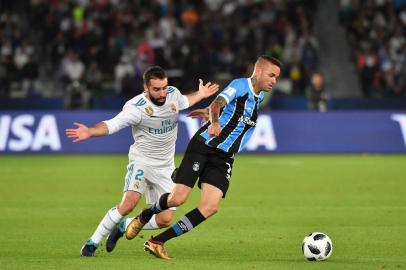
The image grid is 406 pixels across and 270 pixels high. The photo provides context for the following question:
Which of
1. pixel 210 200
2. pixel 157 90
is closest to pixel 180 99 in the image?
pixel 157 90

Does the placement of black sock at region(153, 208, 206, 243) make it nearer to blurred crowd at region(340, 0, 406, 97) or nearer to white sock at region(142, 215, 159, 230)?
white sock at region(142, 215, 159, 230)

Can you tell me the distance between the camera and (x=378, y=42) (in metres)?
28.3

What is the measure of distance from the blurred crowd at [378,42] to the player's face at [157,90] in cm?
1724

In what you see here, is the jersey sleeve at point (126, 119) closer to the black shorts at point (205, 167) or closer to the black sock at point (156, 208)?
the black shorts at point (205, 167)

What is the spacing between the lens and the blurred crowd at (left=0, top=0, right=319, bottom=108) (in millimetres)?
26469

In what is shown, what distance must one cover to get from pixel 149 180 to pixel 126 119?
0.79 meters

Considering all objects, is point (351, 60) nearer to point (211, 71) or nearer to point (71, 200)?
point (211, 71)

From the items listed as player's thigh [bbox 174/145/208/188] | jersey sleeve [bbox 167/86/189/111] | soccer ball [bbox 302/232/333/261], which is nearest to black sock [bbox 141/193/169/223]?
player's thigh [bbox 174/145/208/188]

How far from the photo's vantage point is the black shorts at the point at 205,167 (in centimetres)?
979

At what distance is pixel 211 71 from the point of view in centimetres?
2689

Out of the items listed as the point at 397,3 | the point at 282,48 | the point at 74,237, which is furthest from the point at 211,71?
the point at 74,237

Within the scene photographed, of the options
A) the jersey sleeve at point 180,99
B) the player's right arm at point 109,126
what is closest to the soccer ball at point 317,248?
the jersey sleeve at point 180,99

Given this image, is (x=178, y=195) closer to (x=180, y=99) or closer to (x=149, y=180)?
(x=149, y=180)

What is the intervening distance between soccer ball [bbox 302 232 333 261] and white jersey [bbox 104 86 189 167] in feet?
5.96
